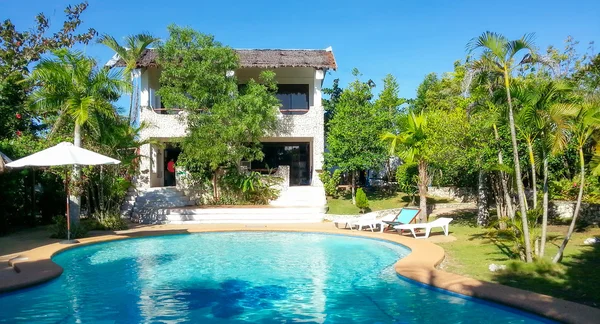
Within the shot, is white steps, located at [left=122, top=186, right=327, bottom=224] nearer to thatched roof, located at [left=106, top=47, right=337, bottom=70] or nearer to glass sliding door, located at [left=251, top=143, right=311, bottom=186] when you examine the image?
glass sliding door, located at [left=251, top=143, right=311, bottom=186]

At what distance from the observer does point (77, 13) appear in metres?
26.5

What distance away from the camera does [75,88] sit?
566 inches

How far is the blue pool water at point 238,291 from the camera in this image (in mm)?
7172

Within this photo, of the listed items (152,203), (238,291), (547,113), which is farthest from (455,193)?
(238,291)

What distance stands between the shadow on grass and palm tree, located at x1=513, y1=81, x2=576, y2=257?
2.25ft

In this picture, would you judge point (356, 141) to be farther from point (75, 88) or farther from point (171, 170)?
point (75, 88)

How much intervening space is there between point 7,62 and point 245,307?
22492 millimetres

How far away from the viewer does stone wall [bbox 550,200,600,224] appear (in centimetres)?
1577

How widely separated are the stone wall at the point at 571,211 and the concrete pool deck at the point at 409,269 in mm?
5755

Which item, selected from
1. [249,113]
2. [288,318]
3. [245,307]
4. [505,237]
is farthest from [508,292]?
[249,113]

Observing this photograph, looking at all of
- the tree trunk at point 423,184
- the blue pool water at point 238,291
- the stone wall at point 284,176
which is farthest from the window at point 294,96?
the blue pool water at point 238,291

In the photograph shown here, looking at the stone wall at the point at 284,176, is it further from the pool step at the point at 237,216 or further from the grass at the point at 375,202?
the pool step at the point at 237,216

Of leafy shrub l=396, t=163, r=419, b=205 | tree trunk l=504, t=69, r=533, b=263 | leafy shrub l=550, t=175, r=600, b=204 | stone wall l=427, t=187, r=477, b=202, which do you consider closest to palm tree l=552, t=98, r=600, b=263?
tree trunk l=504, t=69, r=533, b=263

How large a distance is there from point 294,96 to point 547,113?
64.6ft
